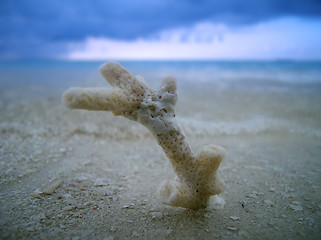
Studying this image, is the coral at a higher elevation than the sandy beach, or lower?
higher

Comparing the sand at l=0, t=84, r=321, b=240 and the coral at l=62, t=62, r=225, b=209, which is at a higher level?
the coral at l=62, t=62, r=225, b=209

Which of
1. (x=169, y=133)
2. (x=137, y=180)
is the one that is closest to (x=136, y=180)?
(x=137, y=180)

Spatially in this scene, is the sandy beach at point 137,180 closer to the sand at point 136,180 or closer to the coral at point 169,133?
the sand at point 136,180

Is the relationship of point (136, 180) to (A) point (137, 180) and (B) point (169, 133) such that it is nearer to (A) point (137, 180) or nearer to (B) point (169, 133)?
(A) point (137, 180)

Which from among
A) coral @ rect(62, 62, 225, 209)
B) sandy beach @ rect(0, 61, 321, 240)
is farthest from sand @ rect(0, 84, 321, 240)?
coral @ rect(62, 62, 225, 209)

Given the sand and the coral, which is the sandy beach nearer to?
the sand

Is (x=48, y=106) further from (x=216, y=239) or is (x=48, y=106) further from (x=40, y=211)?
(x=216, y=239)
